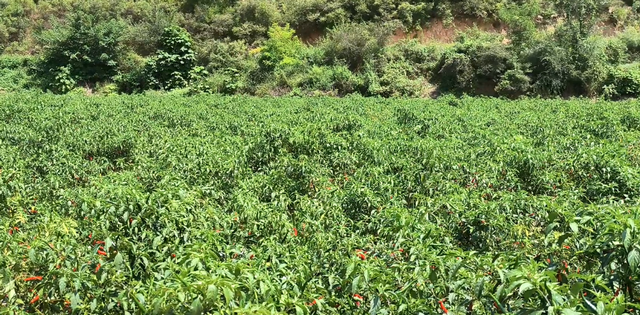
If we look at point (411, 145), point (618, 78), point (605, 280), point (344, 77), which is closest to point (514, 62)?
point (618, 78)

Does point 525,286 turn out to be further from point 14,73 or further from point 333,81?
point 14,73

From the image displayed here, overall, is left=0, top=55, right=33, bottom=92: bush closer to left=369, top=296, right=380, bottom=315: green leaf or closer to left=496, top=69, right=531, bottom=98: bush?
left=496, top=69, right=531, bottom=98: bush

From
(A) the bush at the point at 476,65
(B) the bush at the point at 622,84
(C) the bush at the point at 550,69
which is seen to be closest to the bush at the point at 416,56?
(A) the bush at the point at 476,65

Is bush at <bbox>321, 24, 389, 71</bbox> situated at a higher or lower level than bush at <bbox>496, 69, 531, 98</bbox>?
higher

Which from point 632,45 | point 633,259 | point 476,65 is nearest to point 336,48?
point 476,65

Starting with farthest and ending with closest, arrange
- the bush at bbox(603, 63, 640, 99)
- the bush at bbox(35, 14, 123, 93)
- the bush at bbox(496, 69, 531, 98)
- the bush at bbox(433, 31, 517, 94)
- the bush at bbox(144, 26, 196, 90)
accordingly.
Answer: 1. the bush at bbox(35, 14, 123, 93)
2. the bush at bbox(144, 26, 196, 90)
3. the bush at bbox(433, 31, 517, 94)
4. the bush at bbox(496, 69, 531, 98)
5. the bush at bbox(603, 63, 640, 99)

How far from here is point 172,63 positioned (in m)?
22.2

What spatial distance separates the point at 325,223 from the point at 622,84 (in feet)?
57.1

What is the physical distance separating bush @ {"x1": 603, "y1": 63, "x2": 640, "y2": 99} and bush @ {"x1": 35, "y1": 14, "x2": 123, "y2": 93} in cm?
2564

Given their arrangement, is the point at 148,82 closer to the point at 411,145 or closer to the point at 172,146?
the point at 172,146

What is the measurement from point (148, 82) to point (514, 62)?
19419mm

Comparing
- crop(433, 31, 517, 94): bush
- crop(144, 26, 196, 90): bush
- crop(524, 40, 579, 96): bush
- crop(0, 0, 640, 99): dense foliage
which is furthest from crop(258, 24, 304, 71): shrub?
crop(524, 40, 579, 96): bush

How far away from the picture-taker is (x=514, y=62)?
A: 16547 millimetres

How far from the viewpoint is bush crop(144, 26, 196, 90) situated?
2205 cm
